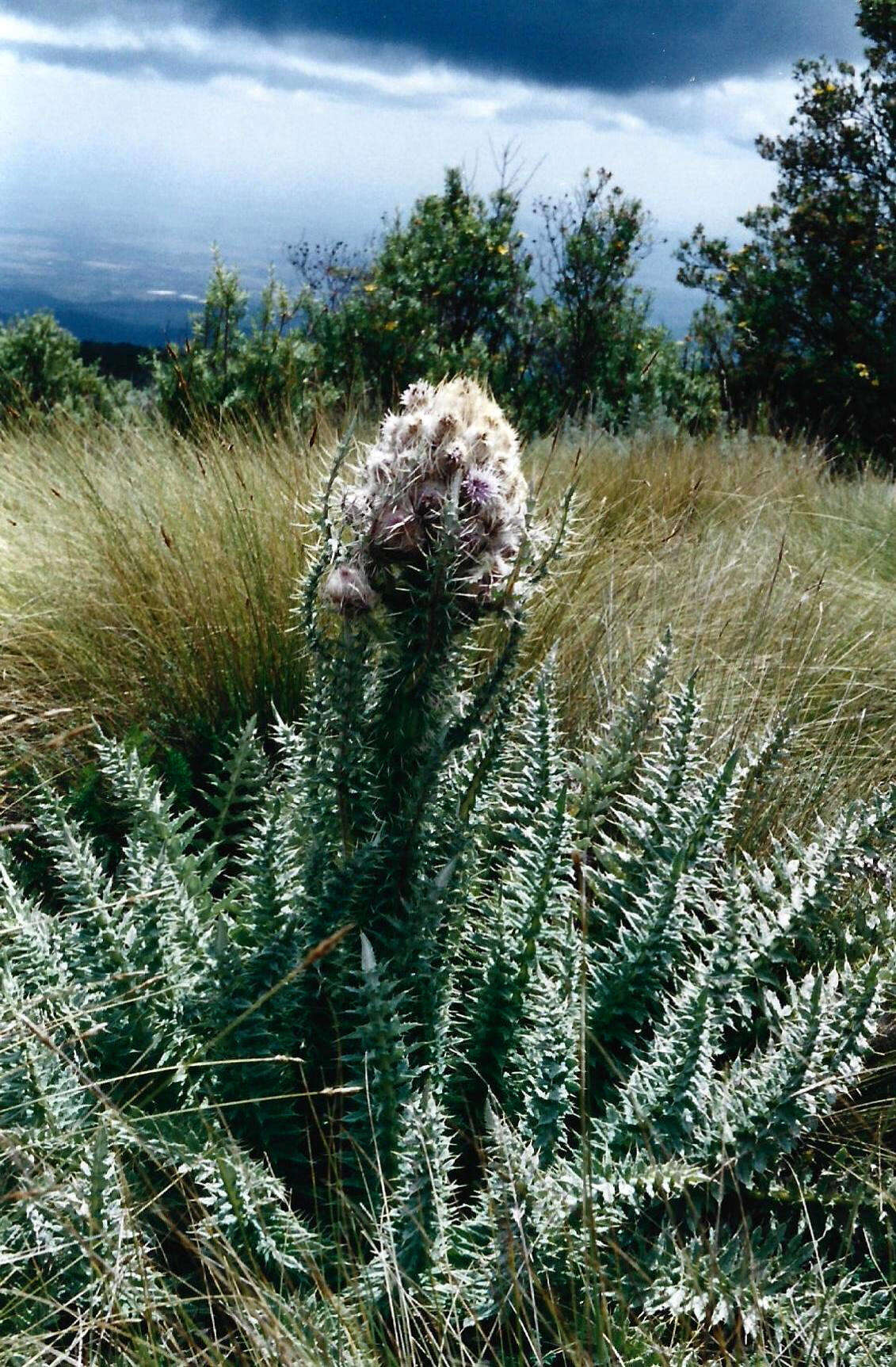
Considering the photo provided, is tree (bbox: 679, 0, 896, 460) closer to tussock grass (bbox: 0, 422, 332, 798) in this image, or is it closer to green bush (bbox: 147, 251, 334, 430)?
green bush (bbox: 147, 251, 334, 430)

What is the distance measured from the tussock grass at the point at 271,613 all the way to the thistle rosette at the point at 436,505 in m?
0.57

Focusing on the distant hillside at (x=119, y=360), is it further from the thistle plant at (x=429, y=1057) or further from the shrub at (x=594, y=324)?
the thistle plant at (x=429, y=1057)

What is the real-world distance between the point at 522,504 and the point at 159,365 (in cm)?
561

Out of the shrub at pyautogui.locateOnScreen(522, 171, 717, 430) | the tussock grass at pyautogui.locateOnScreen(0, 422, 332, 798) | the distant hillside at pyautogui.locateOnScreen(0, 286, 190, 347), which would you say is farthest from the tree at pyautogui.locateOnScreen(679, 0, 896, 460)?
the distant hillside at pyautogui.locateOnScreen(0, 286, 190, 347)

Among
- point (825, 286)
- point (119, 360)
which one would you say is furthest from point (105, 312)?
point (825, 286)

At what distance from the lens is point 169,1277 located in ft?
5.30

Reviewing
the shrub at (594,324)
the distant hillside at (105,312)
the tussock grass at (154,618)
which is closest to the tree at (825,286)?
the shrub at (594,324)

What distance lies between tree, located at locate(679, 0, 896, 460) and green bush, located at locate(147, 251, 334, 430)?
5041 mm

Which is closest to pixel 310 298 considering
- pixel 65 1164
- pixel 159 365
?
pixel 159 365

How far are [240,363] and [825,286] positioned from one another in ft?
21.5

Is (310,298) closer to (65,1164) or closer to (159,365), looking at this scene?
(159,365)

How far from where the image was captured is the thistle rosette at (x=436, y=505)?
1687 mm

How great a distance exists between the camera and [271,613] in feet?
10.0

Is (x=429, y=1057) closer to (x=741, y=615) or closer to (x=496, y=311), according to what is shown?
(x=741, y=615)
